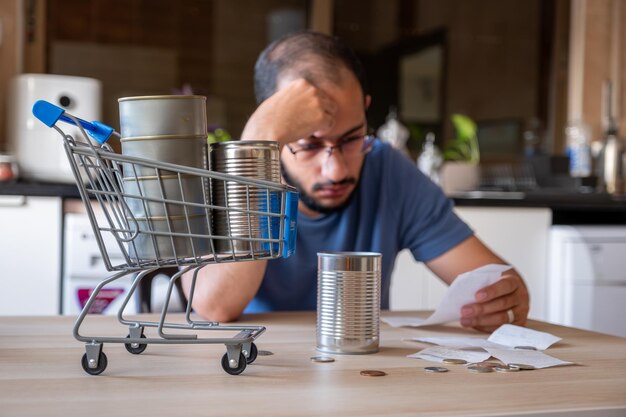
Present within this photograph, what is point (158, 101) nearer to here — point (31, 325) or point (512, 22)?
point (31, 325)

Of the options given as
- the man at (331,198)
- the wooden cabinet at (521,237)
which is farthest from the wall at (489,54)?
the man at (331,198)

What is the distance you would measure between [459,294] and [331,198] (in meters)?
0.44

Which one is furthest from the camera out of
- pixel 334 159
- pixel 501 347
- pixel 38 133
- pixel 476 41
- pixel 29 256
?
pixel 476 41

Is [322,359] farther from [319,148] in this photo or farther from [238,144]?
[319,148]

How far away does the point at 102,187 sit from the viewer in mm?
740

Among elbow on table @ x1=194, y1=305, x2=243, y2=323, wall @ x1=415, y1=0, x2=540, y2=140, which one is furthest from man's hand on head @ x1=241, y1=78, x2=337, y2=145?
wall @ x1=415, y1=0, x2=540, y2=140

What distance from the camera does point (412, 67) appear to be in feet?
12.1

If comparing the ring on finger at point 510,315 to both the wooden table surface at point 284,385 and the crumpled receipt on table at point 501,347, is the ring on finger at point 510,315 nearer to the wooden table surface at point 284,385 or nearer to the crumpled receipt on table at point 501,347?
the crumpled receipt on table at point 501,347

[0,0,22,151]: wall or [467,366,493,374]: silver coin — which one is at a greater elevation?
[0,0,22,151]: wall

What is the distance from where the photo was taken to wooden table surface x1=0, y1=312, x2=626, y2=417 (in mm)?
672

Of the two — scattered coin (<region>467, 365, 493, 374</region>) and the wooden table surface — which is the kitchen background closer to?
the wooden table surface

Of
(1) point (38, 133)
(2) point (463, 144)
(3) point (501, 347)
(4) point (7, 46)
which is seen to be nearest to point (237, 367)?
(3) point (501, 347)

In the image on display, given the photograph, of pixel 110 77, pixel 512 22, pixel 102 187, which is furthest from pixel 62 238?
pixel 512 22

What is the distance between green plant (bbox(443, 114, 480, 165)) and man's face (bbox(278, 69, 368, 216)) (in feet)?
7.03
